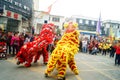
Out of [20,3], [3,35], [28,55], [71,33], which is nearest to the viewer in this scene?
[71,33]

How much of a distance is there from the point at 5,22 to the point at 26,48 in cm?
1451

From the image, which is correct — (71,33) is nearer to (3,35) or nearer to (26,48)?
(26,48)

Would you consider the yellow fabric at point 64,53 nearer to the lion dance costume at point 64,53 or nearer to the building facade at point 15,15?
the lion dance costume at point 64,53

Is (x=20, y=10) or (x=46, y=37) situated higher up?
(x=20, y=10)

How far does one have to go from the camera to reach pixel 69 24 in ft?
35.4

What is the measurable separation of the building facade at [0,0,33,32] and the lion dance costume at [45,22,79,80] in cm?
1326

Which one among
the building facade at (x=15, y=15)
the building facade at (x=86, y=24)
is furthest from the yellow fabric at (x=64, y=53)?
the building facade at (x=86, y=24)

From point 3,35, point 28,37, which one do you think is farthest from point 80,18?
point 3,35

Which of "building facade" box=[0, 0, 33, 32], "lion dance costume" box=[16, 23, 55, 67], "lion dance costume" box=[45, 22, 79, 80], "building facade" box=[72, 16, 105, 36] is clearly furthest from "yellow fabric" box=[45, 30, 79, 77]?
"building facade" box=[72, 16, 105, 36]

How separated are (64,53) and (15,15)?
764 inches

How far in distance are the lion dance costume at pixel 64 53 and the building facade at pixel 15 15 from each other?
13261 millimetres

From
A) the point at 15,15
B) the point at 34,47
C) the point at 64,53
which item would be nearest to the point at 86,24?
the point at 15,15

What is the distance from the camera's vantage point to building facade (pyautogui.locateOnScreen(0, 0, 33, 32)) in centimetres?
2428

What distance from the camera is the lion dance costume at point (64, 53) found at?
29.3ft
